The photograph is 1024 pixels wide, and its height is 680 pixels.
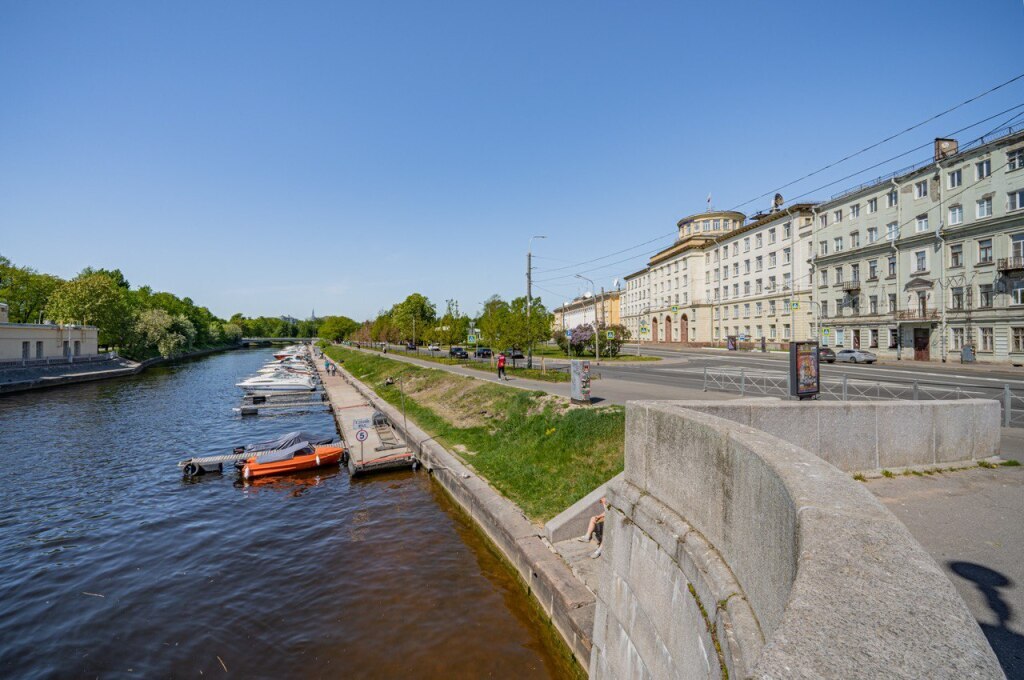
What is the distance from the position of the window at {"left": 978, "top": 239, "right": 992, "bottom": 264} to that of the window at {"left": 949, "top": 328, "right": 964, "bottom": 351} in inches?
211

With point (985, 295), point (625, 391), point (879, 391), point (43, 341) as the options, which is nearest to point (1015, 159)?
point (985, 295)

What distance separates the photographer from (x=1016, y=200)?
35.4m

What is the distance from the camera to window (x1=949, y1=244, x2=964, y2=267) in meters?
39.0

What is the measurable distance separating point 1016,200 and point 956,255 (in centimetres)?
522

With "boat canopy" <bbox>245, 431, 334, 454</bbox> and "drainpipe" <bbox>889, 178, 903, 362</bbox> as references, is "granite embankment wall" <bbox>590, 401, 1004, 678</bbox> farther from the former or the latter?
"drainpipe" <bbox>889, 178, 903, 362</bbox>

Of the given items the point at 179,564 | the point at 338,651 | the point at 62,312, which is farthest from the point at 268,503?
the point at 62,312

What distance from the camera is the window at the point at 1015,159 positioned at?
115ft

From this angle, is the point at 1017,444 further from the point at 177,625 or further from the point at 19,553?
the point at 19,553

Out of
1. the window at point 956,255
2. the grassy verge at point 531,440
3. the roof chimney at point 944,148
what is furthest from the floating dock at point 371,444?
the roof chimney at point 944,148

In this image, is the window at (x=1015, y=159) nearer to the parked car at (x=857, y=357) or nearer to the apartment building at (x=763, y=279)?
the parked car at (x=857, y=357)

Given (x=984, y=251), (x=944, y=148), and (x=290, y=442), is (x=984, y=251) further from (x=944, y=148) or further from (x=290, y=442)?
(x=290, y=442)

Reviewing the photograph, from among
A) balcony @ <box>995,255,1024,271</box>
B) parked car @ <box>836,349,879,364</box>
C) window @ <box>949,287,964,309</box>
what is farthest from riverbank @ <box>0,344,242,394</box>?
balcony @ <box>995,255,1024,271</box>

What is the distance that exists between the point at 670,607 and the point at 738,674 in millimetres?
1783

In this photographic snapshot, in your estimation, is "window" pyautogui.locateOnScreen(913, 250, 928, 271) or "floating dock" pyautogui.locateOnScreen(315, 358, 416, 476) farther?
"window" pyautogui.locateOnScreen(913, 250, 928, 271)
